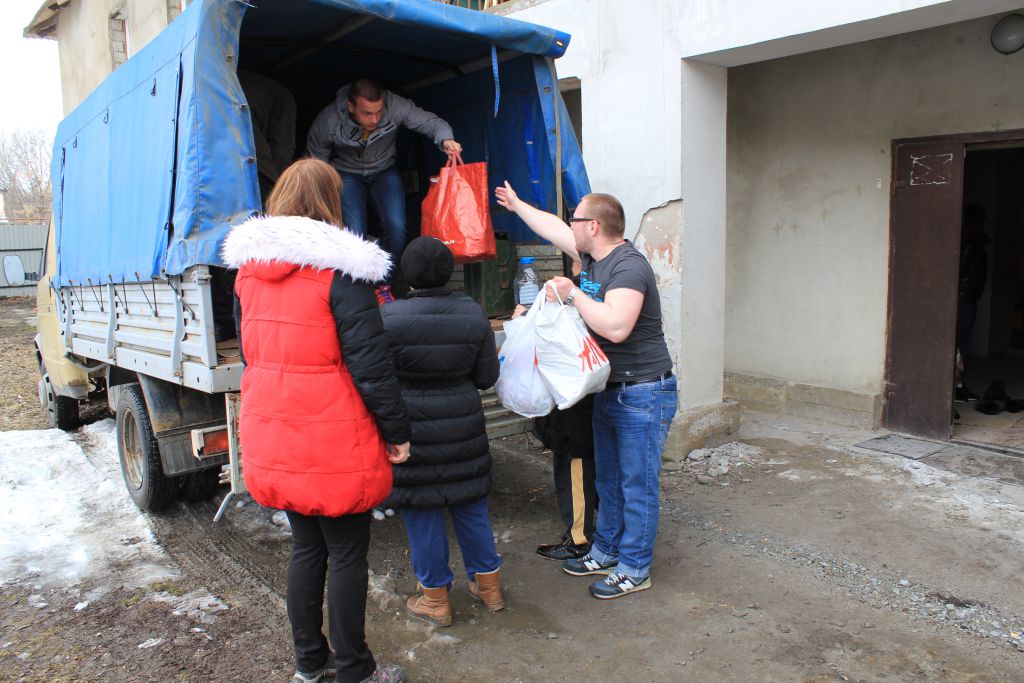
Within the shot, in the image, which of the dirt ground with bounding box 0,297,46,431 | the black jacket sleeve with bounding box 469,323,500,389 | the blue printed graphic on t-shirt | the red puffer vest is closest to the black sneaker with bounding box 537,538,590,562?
the black jacket sleeve with bounding box 469,323,500,389

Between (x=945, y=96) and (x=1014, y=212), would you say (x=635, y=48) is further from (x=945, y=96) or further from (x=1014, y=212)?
(x=1014, y=212)

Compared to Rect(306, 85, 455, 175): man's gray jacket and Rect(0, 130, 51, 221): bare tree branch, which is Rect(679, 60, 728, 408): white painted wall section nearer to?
Rect(306, 85, 455, 175): man's gray jacket

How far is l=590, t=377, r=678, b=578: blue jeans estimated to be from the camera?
3.33 meters

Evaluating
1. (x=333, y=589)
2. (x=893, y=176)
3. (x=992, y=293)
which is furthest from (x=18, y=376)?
(x=992, y=293)

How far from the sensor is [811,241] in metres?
6.29

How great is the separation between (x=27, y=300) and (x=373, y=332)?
23.1 m

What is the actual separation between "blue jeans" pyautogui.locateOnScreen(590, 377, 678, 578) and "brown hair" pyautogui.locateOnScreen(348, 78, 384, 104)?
2.51 m

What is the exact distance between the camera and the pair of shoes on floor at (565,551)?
3867 millimetres

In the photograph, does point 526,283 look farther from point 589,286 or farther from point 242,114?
point 242,114

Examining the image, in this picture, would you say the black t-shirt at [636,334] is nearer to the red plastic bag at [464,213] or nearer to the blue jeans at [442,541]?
the blue jeans at [442,541]

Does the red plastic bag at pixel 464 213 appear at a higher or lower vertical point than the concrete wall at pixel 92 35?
lower

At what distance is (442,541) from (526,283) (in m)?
2.18

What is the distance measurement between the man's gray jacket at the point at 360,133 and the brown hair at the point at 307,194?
226 centimetres

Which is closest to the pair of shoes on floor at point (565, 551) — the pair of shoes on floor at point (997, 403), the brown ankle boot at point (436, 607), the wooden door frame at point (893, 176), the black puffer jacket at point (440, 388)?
the brown ankle boot at point (436, 607)
